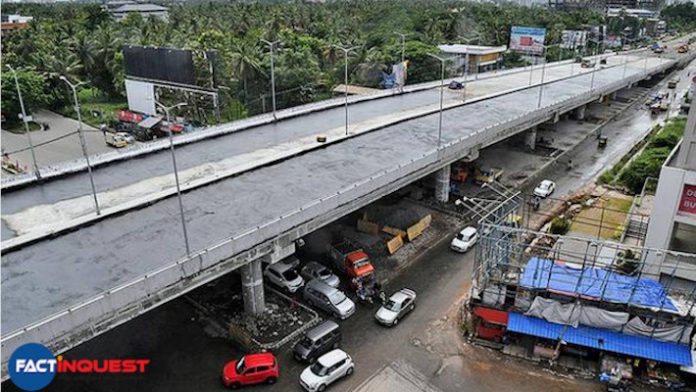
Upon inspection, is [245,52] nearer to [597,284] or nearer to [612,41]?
[597,284]

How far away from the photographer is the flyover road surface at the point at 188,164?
85.4 ft

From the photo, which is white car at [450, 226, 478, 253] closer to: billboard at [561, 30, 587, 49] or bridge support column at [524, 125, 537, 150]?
bridge support column at [524, 125, 537, 150]

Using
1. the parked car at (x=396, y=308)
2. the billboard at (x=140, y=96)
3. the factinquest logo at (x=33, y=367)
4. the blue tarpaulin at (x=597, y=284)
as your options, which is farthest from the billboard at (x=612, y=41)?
the factinquest logo at (x=33, y=367)

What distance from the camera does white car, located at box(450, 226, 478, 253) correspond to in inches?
1293

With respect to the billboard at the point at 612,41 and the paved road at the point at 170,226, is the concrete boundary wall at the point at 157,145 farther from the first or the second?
the billboard at the point at 612,41

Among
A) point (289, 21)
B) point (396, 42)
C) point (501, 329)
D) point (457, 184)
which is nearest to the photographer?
point (501, 329)

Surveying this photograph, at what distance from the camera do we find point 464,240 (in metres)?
33.2

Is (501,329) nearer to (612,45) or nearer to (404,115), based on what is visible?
(404,115)

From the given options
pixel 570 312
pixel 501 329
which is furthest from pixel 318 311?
pixel 570 312

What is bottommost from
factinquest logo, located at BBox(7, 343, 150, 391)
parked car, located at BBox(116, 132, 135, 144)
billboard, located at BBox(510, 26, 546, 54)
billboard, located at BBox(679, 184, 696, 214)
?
parked car, located at BBox(116, 132, 135, 144)

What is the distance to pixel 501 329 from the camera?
24.5 m

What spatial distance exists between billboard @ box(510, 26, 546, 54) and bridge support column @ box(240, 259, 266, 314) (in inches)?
3523

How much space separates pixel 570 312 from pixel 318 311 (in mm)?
12271

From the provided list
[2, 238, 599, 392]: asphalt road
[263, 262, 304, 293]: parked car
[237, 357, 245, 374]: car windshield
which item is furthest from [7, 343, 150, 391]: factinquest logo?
[263, 262, 304, 293]: parked car
